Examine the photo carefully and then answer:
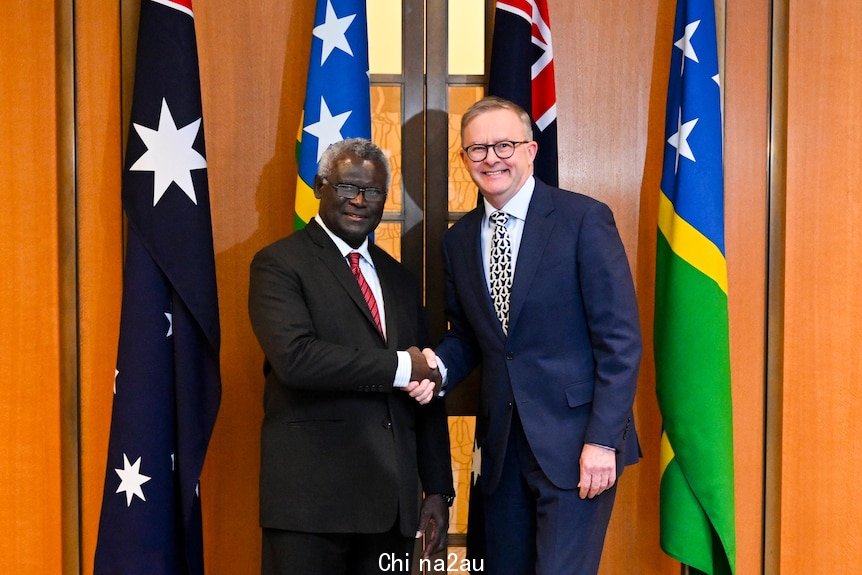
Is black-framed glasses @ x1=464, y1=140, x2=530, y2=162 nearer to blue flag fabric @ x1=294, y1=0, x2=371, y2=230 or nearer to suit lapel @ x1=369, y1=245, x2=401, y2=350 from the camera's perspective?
suit lapel @ x1=369, y1=245, x2=401, y2=350

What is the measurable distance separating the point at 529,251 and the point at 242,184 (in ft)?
3.71

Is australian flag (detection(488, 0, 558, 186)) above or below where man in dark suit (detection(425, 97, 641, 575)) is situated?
above

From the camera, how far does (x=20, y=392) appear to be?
264 centimetres

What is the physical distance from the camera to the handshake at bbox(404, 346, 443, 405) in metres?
2.02

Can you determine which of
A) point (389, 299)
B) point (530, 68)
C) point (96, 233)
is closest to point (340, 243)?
point (389, 299)

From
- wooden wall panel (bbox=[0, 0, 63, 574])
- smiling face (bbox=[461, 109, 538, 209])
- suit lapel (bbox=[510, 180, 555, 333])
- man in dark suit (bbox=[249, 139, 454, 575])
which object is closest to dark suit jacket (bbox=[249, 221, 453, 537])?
man in dark suit (bbox=[249, 139, 454, 575])

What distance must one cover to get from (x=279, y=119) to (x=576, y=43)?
41.5 inches

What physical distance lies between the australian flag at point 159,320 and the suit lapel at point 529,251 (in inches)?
37.5

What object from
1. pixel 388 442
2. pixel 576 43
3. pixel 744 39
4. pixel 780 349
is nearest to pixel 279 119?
pixel 576 43

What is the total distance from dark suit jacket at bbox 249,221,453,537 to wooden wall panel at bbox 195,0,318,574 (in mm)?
660

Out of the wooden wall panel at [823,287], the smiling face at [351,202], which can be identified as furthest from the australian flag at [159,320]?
the wooden wall panel at [823,287]

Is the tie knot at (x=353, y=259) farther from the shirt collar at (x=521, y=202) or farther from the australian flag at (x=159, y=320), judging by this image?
the australian flag at (x=159, y=320)

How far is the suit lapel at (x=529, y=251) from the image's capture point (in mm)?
2059

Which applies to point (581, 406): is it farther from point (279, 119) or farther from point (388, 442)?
point (279, 119)
